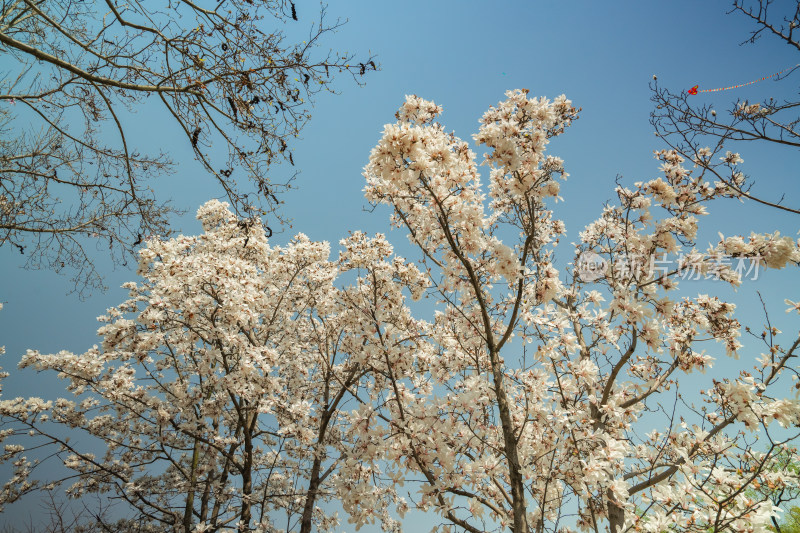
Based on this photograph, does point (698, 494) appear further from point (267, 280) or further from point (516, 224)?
point (267, 280)

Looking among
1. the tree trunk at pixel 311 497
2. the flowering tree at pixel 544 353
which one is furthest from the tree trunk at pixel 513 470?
the tree trunk at pixel 311 497

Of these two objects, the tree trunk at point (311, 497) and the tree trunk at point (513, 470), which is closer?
the tree trunk at point (513, 470)

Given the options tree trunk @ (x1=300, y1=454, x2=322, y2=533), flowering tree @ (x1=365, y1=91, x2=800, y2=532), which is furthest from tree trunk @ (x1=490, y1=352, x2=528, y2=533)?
tree trunk @ (x1=300, y1=454, x2=322, y2=533)

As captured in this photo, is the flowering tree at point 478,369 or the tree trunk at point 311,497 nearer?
the flowering tree at point 478,369

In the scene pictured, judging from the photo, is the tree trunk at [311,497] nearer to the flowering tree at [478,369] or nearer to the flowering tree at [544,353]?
the flowering tree at [478,369]

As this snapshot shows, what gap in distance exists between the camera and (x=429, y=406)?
3.98 m

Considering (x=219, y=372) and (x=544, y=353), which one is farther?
(x=219, y=372)

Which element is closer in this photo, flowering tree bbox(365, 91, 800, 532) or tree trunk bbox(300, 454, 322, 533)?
flowering tree bbox(365, 91, 800, 532)

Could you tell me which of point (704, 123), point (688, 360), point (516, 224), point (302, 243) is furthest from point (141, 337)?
point (704, 123)

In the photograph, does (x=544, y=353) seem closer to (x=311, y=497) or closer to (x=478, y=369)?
(x=478, y=369)

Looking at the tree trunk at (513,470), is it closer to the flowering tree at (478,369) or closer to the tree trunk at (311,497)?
the flowering tree at (478,369)

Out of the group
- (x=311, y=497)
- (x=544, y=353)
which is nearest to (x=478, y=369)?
(x=544, y=353)

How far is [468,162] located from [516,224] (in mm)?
1244

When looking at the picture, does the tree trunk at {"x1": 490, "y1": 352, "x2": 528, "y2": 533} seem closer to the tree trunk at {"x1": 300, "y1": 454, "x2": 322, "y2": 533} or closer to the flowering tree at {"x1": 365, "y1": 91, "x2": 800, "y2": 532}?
the flowering tree at {"x1": 365, "y1": 91, "x2": 800, "y2": 532}
